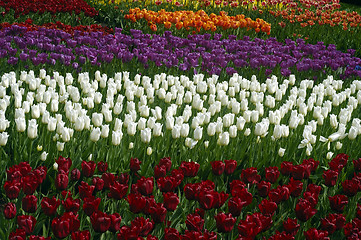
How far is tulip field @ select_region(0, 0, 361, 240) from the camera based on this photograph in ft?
8.51

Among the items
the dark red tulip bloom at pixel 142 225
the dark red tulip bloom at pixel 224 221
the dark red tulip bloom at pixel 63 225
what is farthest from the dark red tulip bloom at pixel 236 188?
the dark red tulip bloom at pixel 63 225

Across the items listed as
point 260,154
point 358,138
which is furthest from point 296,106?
point 260,154

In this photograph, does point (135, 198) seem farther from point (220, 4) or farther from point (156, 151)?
point (220, 4)

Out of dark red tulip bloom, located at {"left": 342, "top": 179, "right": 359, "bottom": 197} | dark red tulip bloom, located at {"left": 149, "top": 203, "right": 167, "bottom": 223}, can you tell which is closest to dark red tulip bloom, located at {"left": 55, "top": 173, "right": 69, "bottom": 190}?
dark red tulip bloom, located at {"left": 149, "top": 203, "right": 167, "bottom": 223}

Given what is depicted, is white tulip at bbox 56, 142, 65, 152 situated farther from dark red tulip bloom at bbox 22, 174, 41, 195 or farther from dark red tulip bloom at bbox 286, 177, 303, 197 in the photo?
dark red tulip bloom at bbox 286, 177, 303, 197

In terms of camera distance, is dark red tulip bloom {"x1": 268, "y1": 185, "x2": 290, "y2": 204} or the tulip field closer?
the tulip field

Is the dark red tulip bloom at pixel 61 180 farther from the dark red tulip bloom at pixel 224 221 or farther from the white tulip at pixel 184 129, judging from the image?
the white tulip at pixel 184 129

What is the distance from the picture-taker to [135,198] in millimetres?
2541

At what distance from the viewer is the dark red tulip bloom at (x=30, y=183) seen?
2605mm

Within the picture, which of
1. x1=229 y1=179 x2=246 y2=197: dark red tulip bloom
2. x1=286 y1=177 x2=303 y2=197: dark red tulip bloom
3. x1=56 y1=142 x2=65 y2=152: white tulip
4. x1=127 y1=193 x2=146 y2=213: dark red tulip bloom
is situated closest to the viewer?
x1=127 y1=193 x2=146 y2=213: dark red tulip bloom

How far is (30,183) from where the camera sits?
8.67 feet

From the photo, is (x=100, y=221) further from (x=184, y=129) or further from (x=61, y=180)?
(x=184, y=129)

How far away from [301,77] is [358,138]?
261 cm

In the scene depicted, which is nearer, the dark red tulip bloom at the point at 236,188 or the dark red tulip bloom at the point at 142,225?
the dark red tulip bloom at the point at 142,225
